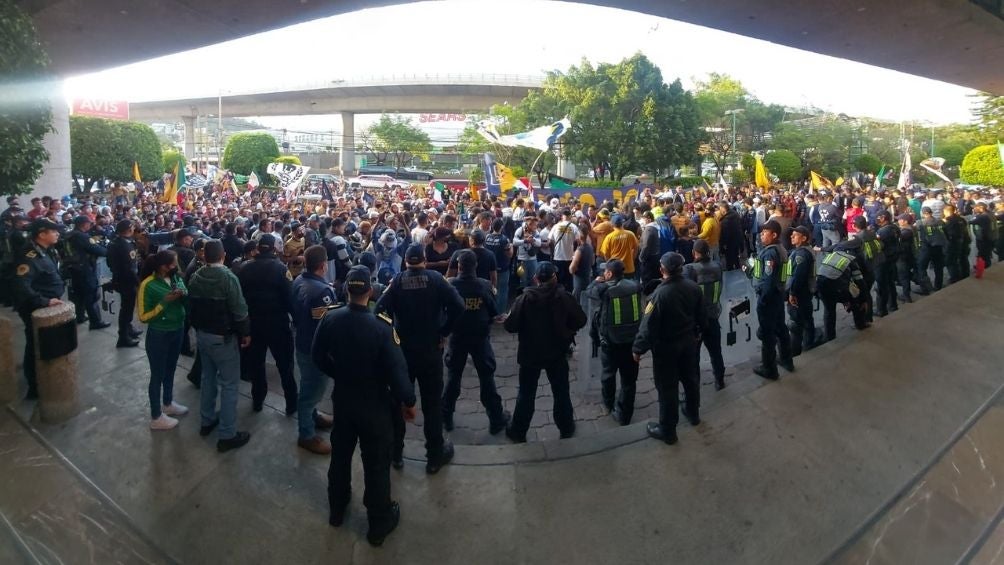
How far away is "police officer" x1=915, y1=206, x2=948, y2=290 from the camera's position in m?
9.52

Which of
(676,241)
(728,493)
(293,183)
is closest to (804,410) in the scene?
(728,493)

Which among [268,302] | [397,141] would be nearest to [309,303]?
[268,302]

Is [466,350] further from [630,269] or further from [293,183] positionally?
[293,183]

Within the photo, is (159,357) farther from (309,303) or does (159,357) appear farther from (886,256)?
(886,256)

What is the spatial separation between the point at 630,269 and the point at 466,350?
12.7 feet

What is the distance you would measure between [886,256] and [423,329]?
7.62 metres

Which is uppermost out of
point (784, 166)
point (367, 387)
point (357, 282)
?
point (784, 166)

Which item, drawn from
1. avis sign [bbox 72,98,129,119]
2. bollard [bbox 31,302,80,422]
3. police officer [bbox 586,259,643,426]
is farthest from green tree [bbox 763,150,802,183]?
avis sign [bbox 72,98,129,119]

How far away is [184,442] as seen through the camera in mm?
4930

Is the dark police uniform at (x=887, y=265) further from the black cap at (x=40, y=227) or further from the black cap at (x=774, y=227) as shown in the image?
the black cap at (x=40, y=227)

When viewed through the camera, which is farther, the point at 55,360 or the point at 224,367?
the point at 55,360

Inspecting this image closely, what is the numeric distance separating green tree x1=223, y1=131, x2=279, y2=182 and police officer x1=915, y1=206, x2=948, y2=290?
Result: 4357 cm

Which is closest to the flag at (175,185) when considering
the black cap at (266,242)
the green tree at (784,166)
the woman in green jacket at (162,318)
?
the woman in green jacket at (162,318)

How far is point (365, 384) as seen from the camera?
3.61 m
